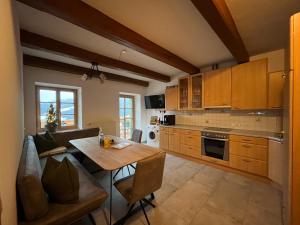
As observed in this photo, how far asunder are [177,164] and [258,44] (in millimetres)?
3005

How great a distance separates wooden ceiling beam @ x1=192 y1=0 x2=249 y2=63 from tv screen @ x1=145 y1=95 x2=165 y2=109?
291 cm

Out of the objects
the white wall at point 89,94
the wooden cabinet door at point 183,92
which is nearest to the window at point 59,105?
the white wall at point 89,94

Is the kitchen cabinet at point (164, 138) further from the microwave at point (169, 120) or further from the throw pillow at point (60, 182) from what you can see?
the throw pillow at point (60, 182)

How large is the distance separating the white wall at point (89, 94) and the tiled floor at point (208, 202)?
2.03 m

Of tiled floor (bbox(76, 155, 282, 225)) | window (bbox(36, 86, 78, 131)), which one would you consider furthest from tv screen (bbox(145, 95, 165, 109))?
tiled floor (bbox(76, 155, 282, 225))

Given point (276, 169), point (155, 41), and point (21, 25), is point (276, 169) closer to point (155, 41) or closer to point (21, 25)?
point (155, 41)

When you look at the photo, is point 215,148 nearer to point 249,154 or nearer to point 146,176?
point 249,154

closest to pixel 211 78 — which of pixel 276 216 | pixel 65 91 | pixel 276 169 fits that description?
pixel 276 169

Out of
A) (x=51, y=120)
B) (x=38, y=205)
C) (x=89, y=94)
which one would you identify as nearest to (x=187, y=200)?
(x=38, y=205)

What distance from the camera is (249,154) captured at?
266 cm

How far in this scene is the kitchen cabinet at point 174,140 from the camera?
12.7ft

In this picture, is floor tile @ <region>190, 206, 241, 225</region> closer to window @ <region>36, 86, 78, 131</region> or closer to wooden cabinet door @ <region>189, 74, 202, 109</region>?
wooden cabinet door @ <region>189, 74, 202, 109</region>

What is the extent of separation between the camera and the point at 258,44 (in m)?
2.51

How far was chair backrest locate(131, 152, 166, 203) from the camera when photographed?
4.72ft
